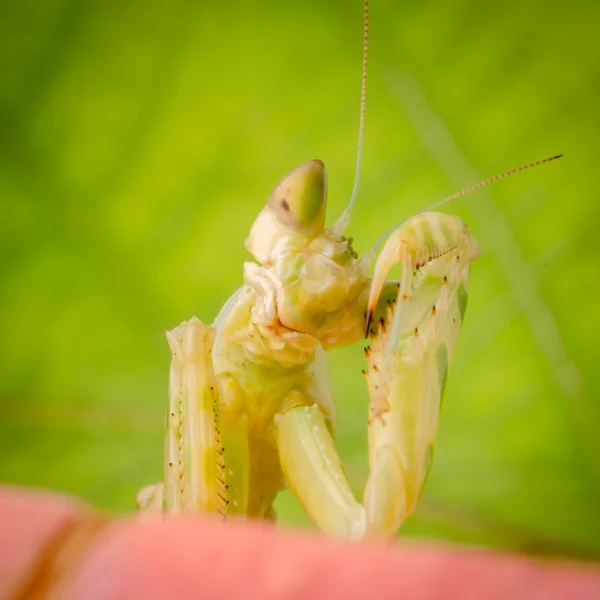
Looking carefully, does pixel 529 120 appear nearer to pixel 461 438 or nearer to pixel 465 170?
pixel 465 170

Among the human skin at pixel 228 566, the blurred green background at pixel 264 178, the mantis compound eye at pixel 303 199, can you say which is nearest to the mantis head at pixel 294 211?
the mantis compound eye at pixel 303 199

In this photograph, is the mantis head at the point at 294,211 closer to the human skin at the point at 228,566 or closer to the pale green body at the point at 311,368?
the pale green body at the point at 311,368

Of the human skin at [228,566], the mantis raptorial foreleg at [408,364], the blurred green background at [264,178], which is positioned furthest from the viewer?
→ the blurred green background at [264,178]

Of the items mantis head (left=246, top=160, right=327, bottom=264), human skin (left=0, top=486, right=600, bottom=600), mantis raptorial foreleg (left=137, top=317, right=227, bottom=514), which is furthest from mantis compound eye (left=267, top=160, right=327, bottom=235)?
human skin (left=0, top=486, right=600, bottom=600)

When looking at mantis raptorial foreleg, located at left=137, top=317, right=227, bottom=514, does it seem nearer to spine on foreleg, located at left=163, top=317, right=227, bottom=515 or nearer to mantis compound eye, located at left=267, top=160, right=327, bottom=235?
spine on foreleg, located at left=163, top=317, right=227, bottom=515

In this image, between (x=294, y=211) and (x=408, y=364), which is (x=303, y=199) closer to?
(x=294, y=211)

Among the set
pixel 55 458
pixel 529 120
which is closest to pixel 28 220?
pixel 55 458

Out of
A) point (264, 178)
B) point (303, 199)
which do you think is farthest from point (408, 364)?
point (264, 178)
